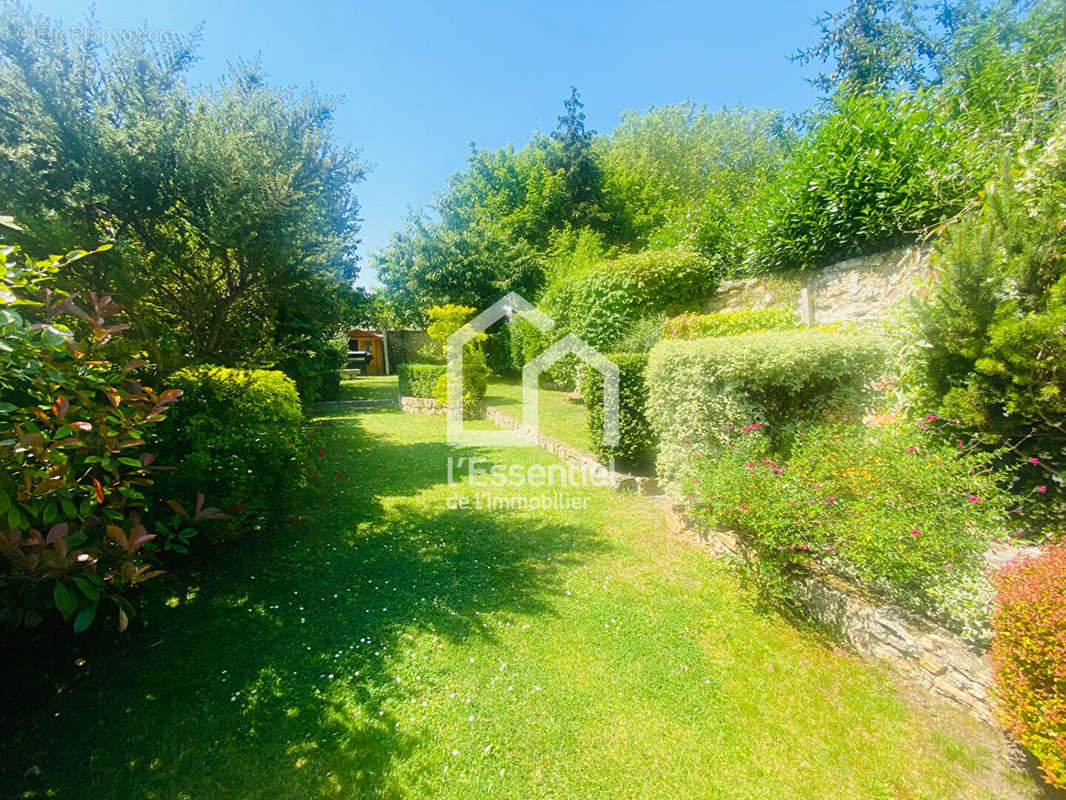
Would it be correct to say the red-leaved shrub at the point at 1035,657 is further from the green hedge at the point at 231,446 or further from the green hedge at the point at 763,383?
the green hedge at the point at 231,446

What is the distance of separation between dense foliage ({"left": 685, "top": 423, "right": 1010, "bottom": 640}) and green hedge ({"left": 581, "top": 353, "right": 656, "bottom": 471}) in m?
2.19

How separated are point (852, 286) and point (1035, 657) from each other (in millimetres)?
5600

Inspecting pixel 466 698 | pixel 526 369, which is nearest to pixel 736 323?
pixel 466 698

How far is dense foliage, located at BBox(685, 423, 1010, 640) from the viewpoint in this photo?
2475 millimetres

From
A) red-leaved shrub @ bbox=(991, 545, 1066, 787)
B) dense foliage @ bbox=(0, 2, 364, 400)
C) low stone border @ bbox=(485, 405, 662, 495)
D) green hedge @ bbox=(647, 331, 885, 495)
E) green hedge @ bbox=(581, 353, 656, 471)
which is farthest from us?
green hedge @ bbox=(581, 353, 656, 471)

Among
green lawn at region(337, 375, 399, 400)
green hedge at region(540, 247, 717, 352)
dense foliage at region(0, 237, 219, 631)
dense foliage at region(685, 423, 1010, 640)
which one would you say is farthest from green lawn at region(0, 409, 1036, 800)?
green lawn at region(337, 375, 399, 400)

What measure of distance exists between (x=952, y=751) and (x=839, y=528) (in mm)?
1178

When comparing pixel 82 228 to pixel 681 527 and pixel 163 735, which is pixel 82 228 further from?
pixel 681 527

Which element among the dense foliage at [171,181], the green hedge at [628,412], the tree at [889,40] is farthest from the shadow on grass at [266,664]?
the tree at [889,40]

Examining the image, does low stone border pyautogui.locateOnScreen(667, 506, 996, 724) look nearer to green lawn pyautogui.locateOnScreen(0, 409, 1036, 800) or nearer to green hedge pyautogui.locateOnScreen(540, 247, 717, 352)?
green lawn pyautogui.locateOnScreen(0, 409, 1036, 800)

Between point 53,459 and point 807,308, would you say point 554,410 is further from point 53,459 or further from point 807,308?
point 53,459

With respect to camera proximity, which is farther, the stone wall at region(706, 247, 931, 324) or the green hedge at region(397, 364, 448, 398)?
the green hedge at region(397, 364, 448, 398)

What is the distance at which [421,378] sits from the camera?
43.5 ft

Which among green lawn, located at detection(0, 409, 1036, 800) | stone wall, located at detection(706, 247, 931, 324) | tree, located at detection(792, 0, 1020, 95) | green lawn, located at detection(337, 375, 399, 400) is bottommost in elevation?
green lawn, located at detection(0, 409, 1036, 800)
